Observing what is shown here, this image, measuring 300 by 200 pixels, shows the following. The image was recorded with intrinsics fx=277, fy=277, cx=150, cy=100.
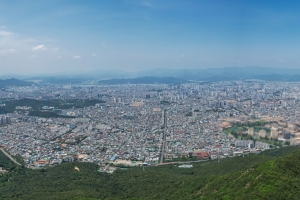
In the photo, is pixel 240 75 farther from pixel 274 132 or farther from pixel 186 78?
pixel 274 132

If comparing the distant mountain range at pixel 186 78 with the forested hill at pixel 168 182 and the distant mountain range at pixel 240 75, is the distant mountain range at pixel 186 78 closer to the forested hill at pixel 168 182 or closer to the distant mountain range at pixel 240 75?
the distant mountain range at pixel 240 75

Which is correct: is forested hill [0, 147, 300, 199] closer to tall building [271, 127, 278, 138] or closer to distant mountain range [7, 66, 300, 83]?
tall building [271, 127, 278, 138]

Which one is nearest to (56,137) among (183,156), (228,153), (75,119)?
(75,119)

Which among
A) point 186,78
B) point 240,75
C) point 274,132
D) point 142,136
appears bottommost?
point 142,136

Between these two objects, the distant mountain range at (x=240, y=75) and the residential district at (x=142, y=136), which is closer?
the residential district at (x=142, y=136)

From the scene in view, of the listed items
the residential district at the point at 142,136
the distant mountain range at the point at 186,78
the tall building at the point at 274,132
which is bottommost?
the residential district at the point at 142,136

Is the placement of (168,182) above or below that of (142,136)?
above

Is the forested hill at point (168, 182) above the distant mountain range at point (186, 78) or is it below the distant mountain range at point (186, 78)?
below

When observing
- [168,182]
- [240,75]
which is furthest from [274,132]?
[240,75]

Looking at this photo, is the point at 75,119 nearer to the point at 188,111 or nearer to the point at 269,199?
the point at 188,111

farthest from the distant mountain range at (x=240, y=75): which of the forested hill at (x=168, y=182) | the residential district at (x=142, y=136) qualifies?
the forested hill at (x=168, y=182)
